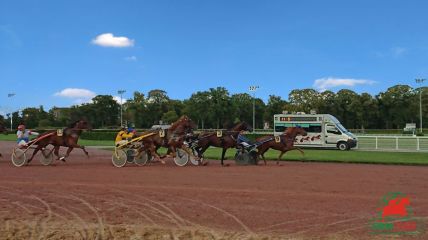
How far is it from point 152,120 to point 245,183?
319ft

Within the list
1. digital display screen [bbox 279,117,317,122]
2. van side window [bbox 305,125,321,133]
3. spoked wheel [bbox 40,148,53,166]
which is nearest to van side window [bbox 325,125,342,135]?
van side window [bbox 305,125,321,133]

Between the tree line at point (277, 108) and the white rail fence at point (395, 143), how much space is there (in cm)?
5307

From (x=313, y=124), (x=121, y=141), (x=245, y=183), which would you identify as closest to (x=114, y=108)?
(x=313, y=124)

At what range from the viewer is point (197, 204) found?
8883 mm

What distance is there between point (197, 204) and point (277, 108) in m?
97.3

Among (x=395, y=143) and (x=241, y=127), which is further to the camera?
(x=395, y=143)

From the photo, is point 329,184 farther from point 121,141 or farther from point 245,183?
point 121,141

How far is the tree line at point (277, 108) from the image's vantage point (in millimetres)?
92438

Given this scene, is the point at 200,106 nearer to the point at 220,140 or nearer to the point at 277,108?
the point at 277,108

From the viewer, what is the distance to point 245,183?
39.7 ft

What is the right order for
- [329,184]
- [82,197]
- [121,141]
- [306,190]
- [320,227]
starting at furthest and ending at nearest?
[121,141] < [329,184] < [306,190] < [82,197] < [320,227]

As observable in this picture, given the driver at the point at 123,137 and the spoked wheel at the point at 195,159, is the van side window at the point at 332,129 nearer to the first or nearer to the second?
the spoked wheel at the point at 195,159

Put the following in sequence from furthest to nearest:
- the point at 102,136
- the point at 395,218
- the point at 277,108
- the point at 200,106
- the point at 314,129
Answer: the point at 277,108, the point at 200,106, the point at 102,136, the point at 314,129, the point at 395,218

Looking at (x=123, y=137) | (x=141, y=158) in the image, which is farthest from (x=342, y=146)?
(x=123, y=137)
